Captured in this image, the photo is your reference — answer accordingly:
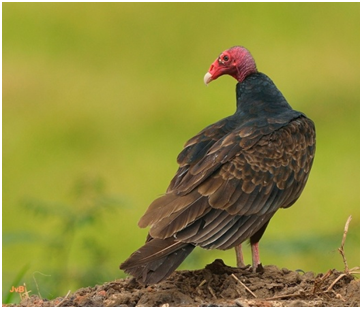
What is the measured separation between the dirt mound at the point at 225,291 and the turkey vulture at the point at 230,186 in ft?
0.79

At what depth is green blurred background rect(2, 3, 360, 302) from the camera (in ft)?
48.9

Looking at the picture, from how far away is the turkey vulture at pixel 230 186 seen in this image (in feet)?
25.8

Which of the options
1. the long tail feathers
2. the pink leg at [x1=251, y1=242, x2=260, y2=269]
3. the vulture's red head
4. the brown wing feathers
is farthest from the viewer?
the vulture's red head

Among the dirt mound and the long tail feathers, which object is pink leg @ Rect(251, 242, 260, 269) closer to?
the dirt mound

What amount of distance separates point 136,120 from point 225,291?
54.0 ft

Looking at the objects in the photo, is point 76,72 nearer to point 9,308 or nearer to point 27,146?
point 27,146

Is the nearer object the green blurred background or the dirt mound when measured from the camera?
the dirt mound

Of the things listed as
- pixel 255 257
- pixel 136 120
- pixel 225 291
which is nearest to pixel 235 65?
pixel 255 257

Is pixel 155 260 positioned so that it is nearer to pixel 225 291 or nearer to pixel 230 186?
pixel 225 291

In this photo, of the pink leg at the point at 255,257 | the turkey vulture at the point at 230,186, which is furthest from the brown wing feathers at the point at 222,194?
the pink leg at the point at 255,257

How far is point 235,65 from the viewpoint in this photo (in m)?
9.95

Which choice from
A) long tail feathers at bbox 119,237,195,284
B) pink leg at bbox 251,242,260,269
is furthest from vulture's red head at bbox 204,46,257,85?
long tail feathers at bbox 119,237,195,284

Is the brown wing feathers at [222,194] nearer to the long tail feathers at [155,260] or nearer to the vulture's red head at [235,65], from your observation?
the long tail feathers at [155,260]

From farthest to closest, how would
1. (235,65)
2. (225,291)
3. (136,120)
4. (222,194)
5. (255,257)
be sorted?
(136,120) → (235,65) → (255,257) → (222,194) → (225,291)
